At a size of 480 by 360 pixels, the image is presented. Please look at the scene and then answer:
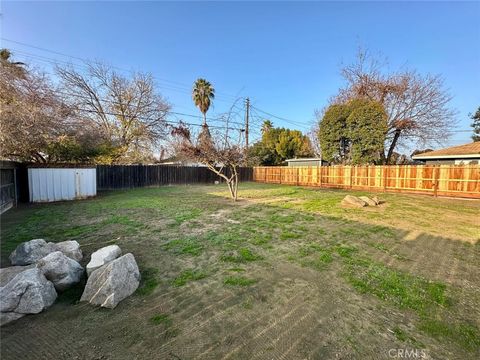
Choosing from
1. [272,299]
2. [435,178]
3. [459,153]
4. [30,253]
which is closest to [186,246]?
[272,299]

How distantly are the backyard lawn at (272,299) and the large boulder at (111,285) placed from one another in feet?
0.30

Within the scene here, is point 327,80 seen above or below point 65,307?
above

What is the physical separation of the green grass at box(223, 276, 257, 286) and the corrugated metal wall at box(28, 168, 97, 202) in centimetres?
923

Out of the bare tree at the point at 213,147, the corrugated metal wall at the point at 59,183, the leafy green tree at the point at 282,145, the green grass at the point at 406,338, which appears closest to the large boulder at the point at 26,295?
the green grass at the point at 406,338

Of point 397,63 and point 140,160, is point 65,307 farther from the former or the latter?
point 397,63

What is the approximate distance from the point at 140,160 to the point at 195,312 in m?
16.6

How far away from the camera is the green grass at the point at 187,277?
251 cm

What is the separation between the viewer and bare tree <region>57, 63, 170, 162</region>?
47.9ft

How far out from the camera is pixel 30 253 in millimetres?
2893

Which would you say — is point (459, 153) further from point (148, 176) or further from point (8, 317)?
point (148, 176)

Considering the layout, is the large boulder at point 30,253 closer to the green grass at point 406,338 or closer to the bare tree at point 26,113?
the green grass at point 406,338

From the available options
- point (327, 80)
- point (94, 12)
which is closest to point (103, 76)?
point (94, 12)

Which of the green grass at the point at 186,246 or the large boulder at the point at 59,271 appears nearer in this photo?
the large boulder at the point at 59,271

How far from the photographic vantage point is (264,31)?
401 inches
